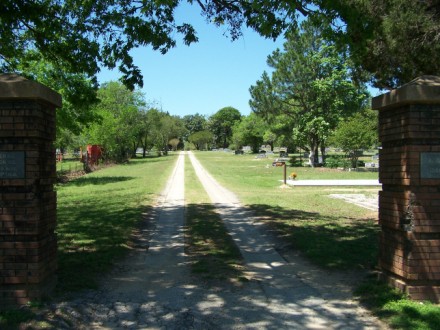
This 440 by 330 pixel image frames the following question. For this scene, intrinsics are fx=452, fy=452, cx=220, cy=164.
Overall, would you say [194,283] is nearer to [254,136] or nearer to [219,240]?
[219,240]

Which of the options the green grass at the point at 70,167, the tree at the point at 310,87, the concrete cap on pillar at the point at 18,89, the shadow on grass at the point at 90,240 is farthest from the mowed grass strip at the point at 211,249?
the tree at the point at 310,87

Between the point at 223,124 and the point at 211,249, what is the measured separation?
143 metres

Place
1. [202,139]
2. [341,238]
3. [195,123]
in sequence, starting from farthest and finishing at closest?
[195,123] → [202,139] → [341,238]

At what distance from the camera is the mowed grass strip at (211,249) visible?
6215mm

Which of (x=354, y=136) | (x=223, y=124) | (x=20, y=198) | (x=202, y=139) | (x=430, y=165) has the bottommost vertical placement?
(x=20, y=198)

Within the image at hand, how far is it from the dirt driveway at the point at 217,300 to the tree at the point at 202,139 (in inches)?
5499

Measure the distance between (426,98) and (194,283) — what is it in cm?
345

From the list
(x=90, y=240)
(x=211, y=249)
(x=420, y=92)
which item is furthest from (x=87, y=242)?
(x=420, y=92)

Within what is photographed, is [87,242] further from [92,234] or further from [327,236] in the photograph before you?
[327,236]

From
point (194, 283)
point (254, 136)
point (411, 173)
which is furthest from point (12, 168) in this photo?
point (254, 136)

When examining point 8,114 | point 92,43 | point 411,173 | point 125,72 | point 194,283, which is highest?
point 92,43

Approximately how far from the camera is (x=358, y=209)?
1312 centimetres

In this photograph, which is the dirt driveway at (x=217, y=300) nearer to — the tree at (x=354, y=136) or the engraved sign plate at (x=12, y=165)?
the engraved sign plate at (x=12, y=165)

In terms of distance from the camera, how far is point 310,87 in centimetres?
4019
